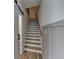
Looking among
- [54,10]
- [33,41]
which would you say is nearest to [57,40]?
[54,10]

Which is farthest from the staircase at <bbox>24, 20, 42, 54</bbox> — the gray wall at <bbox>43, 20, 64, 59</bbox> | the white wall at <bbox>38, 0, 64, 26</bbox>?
the gray wall at <bbox>43, 20, 64, 59</bbox>

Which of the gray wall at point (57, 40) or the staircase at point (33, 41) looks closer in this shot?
the gray wall at point (57, 40)

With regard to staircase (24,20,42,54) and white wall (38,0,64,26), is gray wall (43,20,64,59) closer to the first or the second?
white wall (38,0,64,26)

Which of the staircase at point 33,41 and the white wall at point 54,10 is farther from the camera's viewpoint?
the staircase at point 33,41

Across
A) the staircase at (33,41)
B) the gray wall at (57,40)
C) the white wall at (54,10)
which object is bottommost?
the staircase at (33,41)

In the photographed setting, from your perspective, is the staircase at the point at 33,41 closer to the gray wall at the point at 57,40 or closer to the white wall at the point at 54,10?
the white wall at the point at 54,10

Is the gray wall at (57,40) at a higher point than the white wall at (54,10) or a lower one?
lower

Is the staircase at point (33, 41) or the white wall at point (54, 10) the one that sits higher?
the white wall at point (54, 10)

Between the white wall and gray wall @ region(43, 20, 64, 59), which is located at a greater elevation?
the white wall

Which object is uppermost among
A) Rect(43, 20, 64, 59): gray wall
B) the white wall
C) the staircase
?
the white wall

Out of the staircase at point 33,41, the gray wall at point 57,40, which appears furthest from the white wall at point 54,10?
the staircase at point 33,41
